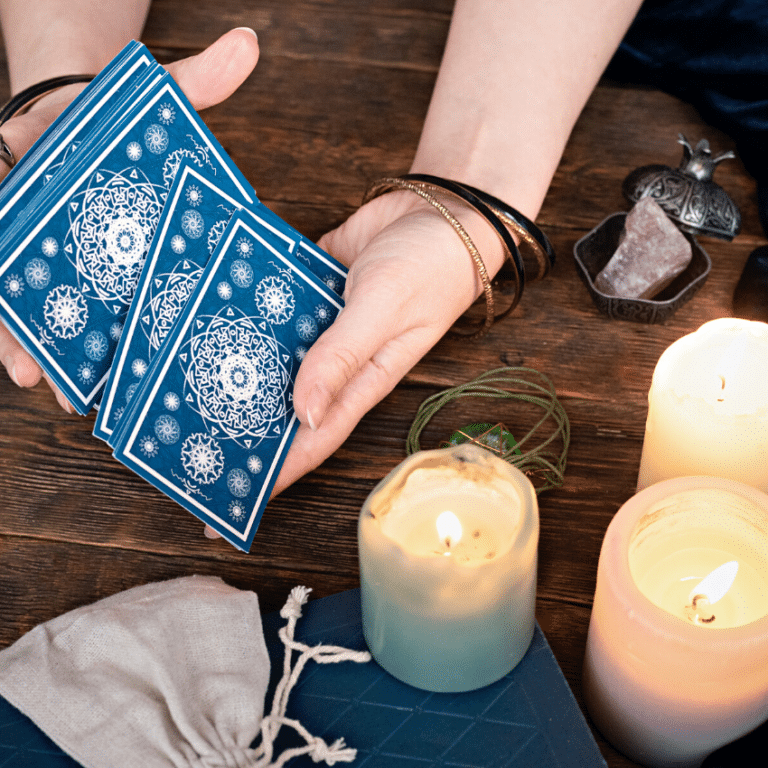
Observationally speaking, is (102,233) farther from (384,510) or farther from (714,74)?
(714,74)

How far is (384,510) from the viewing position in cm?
54

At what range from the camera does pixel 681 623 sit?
0.49 meters

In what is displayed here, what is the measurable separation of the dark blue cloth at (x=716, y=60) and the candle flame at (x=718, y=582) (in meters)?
0.61

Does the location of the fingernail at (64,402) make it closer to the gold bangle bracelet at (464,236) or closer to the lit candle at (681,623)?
the gold bangle bracelet at (464,236)

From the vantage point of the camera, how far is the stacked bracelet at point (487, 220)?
0.88m

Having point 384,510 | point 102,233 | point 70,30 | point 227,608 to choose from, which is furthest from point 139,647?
point 70,30

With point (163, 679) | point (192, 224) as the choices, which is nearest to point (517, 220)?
point (192, 224)

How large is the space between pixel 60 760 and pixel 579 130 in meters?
1.00

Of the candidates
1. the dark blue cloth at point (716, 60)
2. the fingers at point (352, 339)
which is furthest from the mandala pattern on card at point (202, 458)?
the dark blue cloth at point (716, 60)

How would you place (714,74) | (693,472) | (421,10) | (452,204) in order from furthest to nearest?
1. (421,10)
2. (714,74)
3. (452,204)
4. (693,472)

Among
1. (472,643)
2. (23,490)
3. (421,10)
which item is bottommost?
(23,490)

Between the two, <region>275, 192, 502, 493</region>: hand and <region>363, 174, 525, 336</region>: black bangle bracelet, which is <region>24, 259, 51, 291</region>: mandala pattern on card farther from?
<region>363, 174, 525, 336</region>: black bangle bracelet

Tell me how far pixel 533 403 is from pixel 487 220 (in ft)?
0.70

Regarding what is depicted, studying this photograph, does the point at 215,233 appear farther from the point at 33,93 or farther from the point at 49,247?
the point at 33,93
